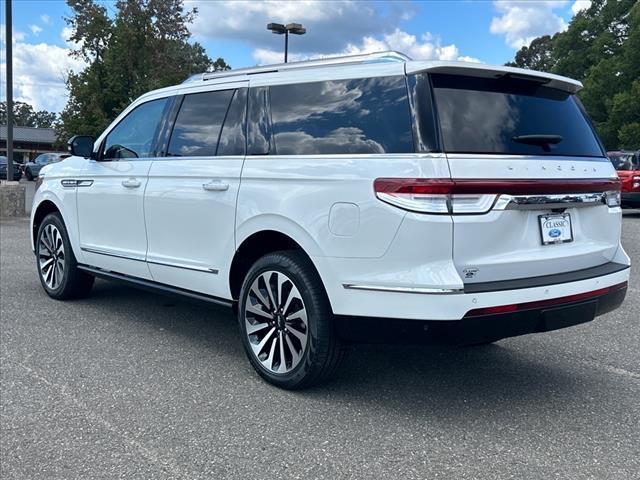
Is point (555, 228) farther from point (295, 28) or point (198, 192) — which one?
point (295, 28)

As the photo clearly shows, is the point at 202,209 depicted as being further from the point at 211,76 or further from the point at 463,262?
the point at 463,262

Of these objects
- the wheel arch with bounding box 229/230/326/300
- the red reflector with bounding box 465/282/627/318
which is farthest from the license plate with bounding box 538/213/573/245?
the wheel arch with bounding box 229/230/326/300

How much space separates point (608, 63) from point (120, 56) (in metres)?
27.0

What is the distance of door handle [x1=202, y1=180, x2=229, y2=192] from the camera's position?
4203 mm

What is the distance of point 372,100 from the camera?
356 cm

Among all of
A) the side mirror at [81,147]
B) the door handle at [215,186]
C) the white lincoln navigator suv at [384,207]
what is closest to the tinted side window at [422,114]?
the white lincoln navigator suv at [384,207]

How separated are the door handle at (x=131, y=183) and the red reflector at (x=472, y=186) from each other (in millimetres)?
2382

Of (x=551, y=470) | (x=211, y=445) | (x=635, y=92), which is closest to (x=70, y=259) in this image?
(x=211, y=445)

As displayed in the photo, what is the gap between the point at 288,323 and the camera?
12.7 ft

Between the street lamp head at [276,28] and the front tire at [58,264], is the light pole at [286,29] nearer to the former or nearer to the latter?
the street lamp head at [276,28]

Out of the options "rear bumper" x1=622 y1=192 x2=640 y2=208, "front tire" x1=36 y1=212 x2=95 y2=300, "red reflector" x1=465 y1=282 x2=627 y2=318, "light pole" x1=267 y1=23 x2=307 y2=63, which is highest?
"light pole" x1=267 y1=23 x2=307 y2=63

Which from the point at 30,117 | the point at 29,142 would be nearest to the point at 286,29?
the point at 29,142

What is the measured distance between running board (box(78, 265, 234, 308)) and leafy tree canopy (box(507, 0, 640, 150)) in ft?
108

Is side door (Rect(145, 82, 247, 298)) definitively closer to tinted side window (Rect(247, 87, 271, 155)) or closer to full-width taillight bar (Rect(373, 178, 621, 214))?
tinted side window (Rect(247, 87, 271, 155))
